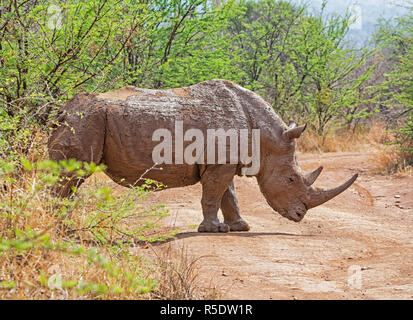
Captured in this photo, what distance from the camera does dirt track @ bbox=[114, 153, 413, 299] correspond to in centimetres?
461

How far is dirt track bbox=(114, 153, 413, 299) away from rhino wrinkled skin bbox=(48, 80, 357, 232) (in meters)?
0.49

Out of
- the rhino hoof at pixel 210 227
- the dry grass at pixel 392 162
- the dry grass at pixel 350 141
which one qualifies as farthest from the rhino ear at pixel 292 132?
the dry grass at pixel 350 141

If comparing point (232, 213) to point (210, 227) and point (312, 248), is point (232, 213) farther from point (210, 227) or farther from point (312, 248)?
point (312, 248)

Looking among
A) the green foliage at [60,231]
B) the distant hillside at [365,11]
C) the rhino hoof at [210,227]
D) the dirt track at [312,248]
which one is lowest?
the dirt track at [312,248]

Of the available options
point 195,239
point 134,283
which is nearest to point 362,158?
point 195,239

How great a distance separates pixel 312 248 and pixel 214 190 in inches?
54.4

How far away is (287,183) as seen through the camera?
7.01 meters

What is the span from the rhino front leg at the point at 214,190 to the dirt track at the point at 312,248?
0.77 feet

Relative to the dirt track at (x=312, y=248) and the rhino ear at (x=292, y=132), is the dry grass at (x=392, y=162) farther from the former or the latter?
the rhino ear at (x=292, y=132)

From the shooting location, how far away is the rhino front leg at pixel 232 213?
730 centimetres

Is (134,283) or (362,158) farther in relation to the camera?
(362,158)

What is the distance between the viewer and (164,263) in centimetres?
431

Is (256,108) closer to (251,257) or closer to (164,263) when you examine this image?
(251,257)
